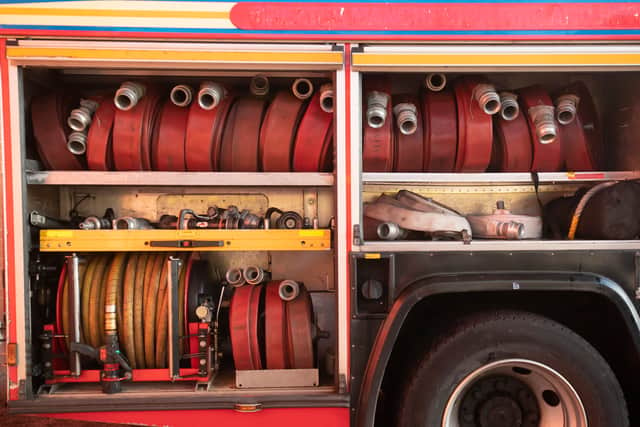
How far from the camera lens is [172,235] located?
2070 mm

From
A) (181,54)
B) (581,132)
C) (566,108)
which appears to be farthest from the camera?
(581,132)

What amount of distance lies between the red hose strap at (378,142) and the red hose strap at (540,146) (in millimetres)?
843

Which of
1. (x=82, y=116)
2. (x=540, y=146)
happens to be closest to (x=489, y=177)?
(x=540, y=146)

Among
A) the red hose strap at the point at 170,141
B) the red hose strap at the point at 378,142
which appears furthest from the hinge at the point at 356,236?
the red hose strap at the point at 170,141

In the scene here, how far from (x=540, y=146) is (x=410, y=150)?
0.77 metres

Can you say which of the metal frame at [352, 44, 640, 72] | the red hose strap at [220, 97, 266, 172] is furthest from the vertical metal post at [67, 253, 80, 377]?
the metal frame at [352, 44, 640, 72]

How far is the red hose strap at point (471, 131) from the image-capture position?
2271 mm

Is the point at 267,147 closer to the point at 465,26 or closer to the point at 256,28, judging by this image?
the point at 256,28

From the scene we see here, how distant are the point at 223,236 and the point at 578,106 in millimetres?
2308

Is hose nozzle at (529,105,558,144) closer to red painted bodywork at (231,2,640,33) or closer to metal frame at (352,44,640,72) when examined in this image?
metal frame at (352,44,640,72)

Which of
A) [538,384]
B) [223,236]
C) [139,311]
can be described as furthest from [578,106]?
[139,311]

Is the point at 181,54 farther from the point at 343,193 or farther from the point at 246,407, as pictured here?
the point at 246,407

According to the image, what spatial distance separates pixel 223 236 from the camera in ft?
6.82

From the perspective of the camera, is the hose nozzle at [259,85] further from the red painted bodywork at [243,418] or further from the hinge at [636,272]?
the hinge at [636,272]
